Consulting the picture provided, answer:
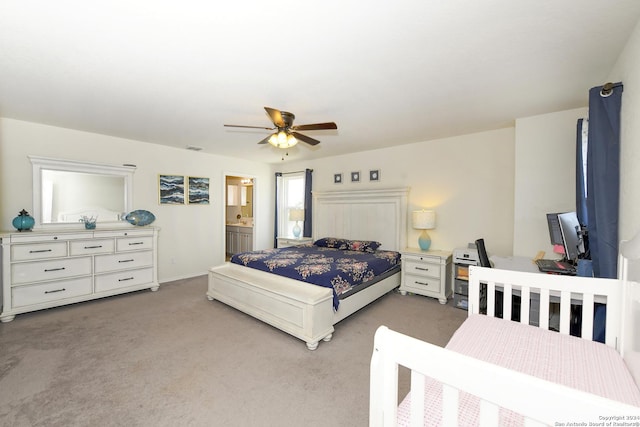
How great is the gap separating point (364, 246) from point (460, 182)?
5.73 feet

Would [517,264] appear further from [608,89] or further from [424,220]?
[608,89]

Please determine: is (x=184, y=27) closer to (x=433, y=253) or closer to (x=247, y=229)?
(x=433, y=253)

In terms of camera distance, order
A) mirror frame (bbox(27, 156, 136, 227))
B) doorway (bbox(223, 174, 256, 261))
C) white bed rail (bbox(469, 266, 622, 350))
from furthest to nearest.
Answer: doorway (bbox(223, 174, 256, 261)) < mirror frame (bbox(27, 156, 136, 227)) < white bed rail (bbox(469, 266, 622, 350))

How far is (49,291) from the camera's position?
3.22m

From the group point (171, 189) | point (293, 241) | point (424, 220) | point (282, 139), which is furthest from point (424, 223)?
point (171, 189)

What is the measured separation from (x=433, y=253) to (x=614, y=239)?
6.71 feet

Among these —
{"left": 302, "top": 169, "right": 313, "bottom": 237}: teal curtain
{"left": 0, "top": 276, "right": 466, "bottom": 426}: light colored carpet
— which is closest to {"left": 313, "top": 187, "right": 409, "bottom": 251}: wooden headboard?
{"left": 302, "top": 169, "right": 313, "bottom": 237}: teal curtain

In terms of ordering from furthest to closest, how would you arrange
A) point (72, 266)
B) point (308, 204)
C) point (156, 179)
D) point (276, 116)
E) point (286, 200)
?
1. point (286, 200)
2. point (308, 204)
3. point (156, 179)
4. point (72, 266)
5. point (276, 116)

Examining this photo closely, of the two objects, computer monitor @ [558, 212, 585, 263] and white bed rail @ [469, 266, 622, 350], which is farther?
computer monitor @ [558, 212, 585, 263]

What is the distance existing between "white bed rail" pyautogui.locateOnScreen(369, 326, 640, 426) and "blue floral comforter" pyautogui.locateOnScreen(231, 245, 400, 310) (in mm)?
2007

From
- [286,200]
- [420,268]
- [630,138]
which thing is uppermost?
[630,138]

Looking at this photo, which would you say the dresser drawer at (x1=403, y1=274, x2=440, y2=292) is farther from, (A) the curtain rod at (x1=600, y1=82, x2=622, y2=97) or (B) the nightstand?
(A) the curtain rod at (x1=600, y1=82, x2=622, y2=97)

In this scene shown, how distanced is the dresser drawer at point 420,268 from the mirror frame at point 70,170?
4464 mm

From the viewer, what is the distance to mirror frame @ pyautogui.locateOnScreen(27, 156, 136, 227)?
3465 mm
